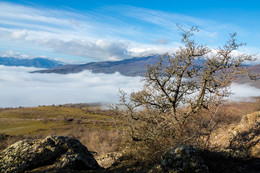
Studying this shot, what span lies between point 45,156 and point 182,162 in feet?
26.7

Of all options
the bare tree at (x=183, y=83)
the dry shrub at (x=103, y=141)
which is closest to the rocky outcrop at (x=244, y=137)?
the bare tree at (x=183, y=83)

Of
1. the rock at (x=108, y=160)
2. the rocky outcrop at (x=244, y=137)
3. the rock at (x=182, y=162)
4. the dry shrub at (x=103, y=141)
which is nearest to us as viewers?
the rock at (x=182, y=162)

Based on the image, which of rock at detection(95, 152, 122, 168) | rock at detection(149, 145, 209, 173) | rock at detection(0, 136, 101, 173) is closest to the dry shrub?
rock at detection(95, 152, 122, 168)

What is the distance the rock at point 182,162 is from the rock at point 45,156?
5351 mm

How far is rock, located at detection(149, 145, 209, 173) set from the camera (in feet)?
23.9

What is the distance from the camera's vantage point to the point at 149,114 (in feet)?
41.7

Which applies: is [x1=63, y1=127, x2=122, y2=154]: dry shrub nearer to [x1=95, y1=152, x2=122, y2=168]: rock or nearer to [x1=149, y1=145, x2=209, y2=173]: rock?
[x1=95, y1=152, x2=122, y2=168]: rock

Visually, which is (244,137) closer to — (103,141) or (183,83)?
(183,83)

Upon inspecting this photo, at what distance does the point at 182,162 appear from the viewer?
7457 millimetres

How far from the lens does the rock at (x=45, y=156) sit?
10352mm

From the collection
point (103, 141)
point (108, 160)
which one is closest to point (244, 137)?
point (108, 160)

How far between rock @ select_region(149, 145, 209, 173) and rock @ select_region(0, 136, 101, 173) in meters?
5.35

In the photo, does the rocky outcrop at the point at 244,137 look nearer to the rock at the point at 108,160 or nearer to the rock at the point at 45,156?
the rock at the point at 108,160

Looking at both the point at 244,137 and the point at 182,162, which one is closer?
the point at 182,162
